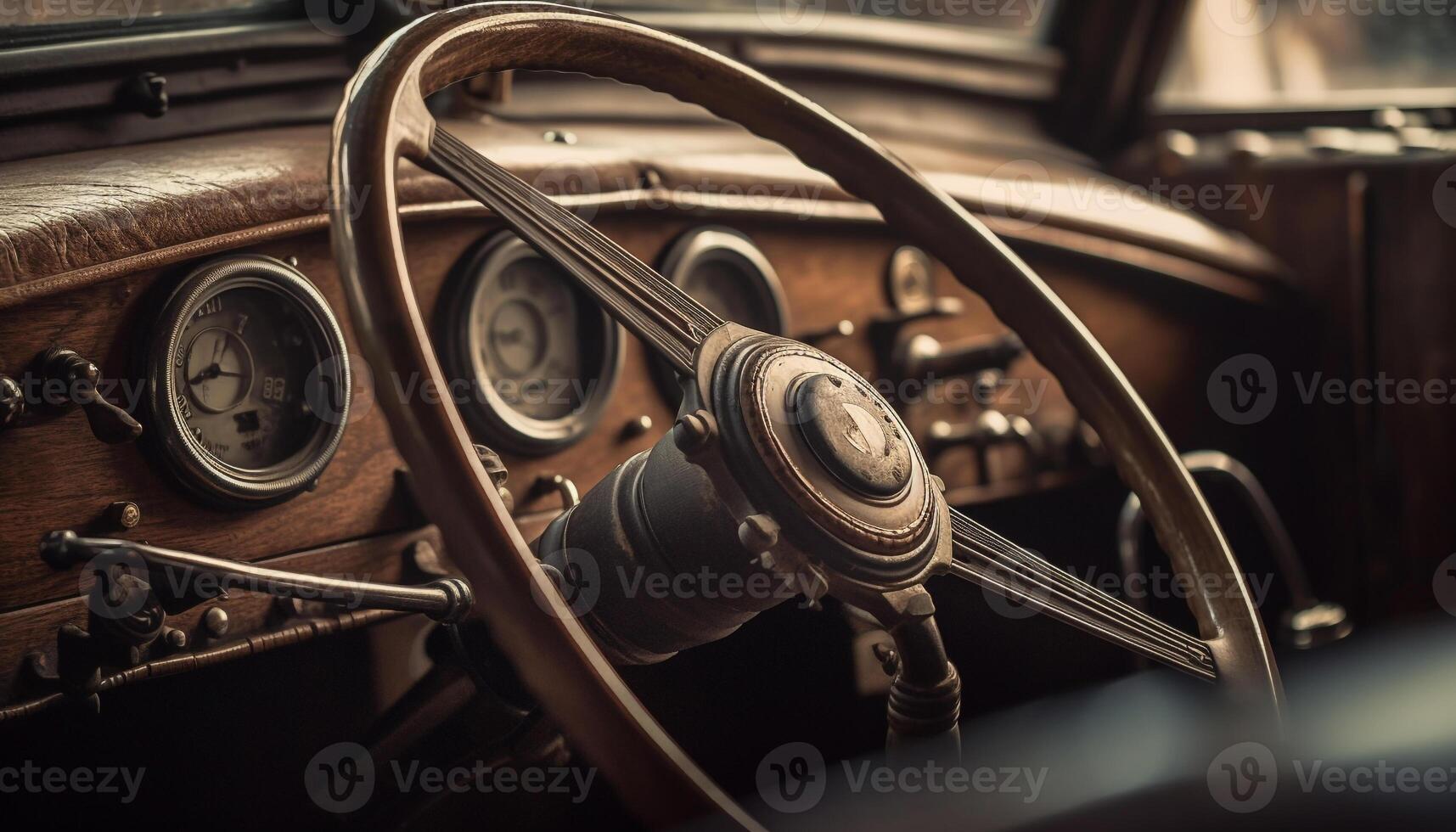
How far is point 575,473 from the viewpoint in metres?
1.23

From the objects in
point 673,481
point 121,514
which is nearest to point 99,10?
point 121,514

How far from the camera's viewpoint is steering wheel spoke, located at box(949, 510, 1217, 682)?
0.91 meters

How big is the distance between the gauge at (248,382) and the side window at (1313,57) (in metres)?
1.95

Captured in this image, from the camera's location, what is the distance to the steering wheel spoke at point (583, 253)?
0.79m

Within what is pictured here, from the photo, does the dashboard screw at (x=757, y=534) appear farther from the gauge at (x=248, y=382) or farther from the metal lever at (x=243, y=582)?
the gauge at (x=248, y=382)

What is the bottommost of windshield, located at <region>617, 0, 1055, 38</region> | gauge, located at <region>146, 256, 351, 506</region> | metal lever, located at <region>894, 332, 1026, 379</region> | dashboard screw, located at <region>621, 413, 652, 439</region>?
metal lever, located at <region>894, 332, 1026, 379</region>

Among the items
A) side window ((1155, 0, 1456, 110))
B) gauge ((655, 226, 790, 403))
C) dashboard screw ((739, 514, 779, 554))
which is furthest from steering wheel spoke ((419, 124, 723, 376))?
side window ((1155, 0, 1456, 110))

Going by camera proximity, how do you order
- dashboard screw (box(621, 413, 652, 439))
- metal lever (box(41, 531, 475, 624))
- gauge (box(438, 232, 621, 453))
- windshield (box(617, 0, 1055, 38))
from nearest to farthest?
1. metal lever (box(41, 531, 475, 624))
2. gauge (box(438, 232, 621, 453))
3. dashboard screw (box(621, 413, 652, 439))
4. windshield (box(617, 0, 1055, 38))

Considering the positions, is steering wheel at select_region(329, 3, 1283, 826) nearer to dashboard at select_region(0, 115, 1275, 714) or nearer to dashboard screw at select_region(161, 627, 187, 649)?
dashboard at select_region(0, 115, 1275, 714)

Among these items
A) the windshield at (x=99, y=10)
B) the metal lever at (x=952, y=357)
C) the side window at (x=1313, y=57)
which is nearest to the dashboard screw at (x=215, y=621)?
the windshield at (x=99, y=10)

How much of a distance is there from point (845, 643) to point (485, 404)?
497 mm

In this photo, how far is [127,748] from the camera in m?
0.96

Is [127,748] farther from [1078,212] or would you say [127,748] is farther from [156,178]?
[1078,212]

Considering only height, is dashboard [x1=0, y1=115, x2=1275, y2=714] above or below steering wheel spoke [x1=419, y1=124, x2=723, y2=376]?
below
